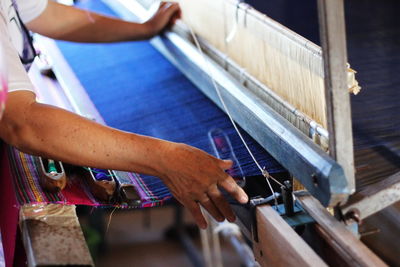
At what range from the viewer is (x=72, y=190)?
169 cm

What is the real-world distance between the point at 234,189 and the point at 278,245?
0.18 metres

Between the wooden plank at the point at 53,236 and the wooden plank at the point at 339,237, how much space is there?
505 mm

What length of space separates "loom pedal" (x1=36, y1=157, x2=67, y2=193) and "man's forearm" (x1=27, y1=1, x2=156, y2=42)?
2.84 feet

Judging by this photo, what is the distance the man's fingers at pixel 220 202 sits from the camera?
1.54m

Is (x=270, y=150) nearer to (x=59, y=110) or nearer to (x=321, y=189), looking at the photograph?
(x=321, y=189)

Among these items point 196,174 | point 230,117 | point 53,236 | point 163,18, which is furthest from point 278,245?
point 163,18

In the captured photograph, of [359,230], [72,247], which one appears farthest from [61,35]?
[359,230]

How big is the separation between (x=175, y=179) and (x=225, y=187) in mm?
121

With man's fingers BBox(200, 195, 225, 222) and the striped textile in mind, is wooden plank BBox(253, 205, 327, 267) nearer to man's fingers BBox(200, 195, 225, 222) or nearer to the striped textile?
man's fingers BBox(200, 195, 225, 222)

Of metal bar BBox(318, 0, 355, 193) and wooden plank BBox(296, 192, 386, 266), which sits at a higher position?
metal bar BBox(318, 0, 355, 193)

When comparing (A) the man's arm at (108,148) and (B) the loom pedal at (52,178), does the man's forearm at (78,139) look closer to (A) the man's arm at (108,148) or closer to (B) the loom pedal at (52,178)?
(A) the man's arm at (108,148)

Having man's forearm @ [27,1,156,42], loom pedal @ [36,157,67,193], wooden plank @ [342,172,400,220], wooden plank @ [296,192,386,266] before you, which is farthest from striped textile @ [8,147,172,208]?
man's forearm @ [27,1,156,42]

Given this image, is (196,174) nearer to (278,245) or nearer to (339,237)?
(278,245)

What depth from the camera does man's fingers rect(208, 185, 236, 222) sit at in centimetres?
154
